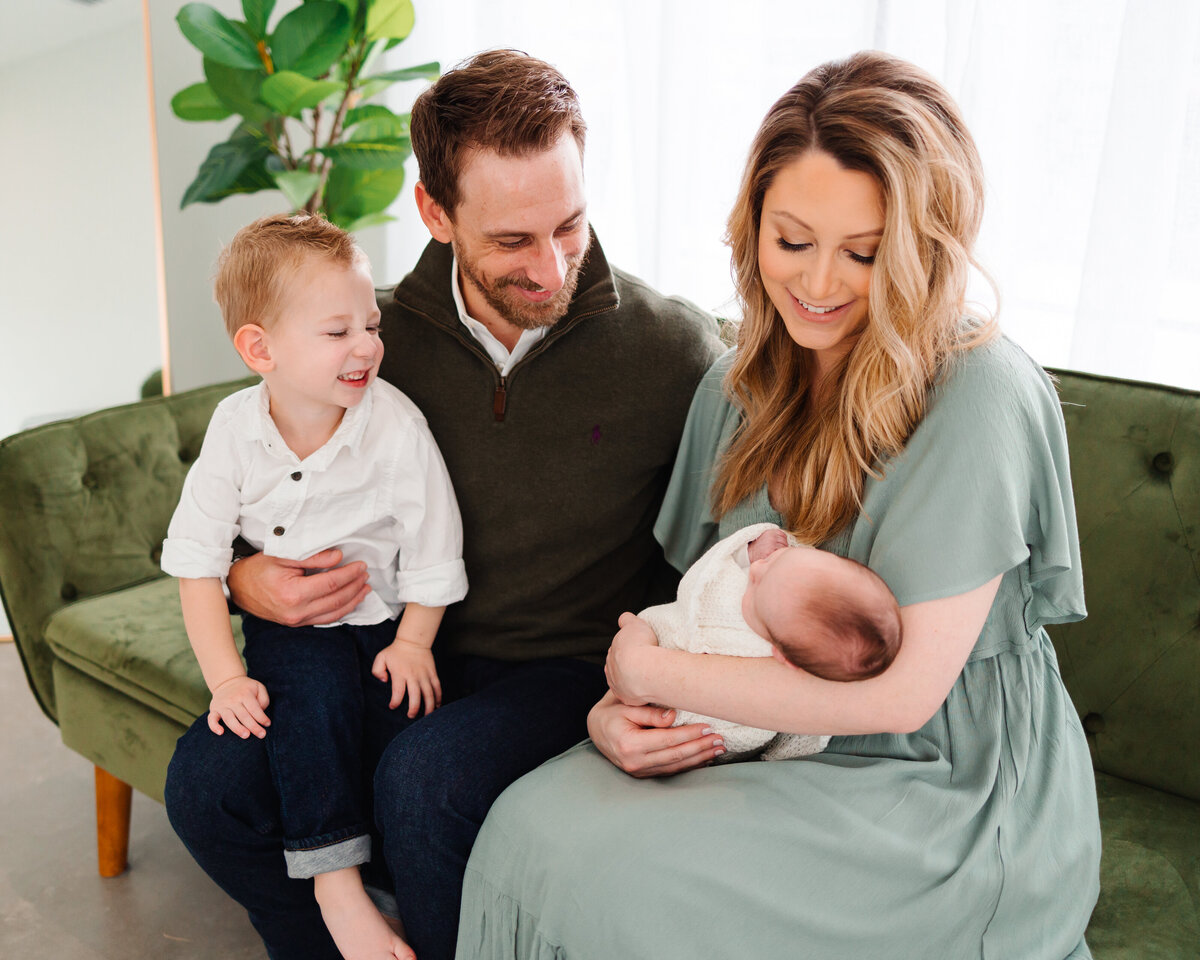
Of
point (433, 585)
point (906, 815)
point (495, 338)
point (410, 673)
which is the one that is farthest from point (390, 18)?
point (906, 815)

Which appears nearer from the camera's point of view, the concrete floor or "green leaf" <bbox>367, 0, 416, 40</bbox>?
the concrete floor

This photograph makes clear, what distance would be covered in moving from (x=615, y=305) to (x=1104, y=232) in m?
0.93

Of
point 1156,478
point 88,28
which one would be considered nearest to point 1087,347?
point 1156,478

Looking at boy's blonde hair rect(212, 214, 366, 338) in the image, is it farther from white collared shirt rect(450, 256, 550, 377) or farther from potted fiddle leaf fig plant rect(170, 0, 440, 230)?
potted fiddle leaf fig plant rect(170, 0, 440, 230)

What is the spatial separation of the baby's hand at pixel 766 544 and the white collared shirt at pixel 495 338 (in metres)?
0.56

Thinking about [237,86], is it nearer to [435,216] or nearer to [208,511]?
[435,216]

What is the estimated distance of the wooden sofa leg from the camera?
1979mm

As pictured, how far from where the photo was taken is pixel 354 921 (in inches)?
52.8

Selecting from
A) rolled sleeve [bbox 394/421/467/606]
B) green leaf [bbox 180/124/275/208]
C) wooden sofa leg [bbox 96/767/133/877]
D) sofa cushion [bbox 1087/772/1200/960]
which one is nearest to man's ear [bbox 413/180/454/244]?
rolled sleeve [bbox 394/421/467/606]

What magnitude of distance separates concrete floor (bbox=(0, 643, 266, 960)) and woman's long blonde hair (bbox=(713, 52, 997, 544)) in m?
1.39

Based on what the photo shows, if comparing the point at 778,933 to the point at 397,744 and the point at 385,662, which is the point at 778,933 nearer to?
the point at 397,744

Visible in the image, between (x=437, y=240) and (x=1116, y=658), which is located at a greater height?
(x=437, y=240)

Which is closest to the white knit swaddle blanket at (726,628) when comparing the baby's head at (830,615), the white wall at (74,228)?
the baby's head at (830,615)

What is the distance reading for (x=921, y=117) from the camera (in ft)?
3.79
